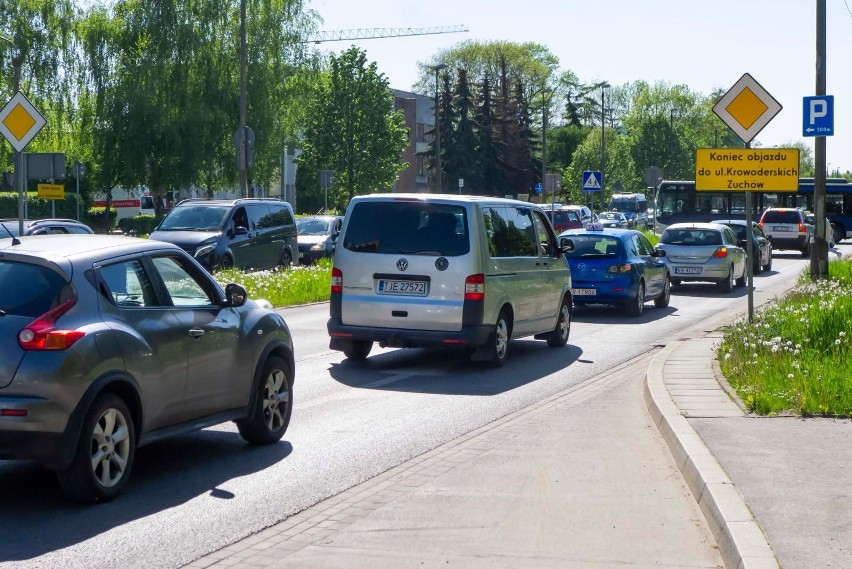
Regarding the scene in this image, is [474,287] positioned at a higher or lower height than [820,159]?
lower

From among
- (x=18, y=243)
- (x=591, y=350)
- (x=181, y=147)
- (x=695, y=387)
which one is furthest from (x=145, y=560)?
(x=181, y=147)

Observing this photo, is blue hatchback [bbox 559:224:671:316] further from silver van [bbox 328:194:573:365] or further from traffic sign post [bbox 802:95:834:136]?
silver van [bbox 328:194:573:365]

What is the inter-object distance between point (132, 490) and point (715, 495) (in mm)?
3408

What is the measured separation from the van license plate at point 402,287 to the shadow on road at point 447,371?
90cm

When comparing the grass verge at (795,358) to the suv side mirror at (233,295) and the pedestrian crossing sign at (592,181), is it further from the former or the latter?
the pedestrian crossing sign at (592,181)

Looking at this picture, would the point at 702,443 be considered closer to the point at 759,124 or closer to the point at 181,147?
the point at 759,124

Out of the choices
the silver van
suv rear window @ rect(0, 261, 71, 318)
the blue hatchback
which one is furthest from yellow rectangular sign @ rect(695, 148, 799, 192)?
suv rear window @ rect(0, 261, 71, 318)

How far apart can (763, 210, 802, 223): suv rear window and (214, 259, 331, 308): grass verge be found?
25964 millimetres

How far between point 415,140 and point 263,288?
95.8m

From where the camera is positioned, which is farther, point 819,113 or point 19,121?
point 819,113

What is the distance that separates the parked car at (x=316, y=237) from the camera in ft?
118

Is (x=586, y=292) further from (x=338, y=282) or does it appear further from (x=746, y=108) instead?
(x=338, y=282)

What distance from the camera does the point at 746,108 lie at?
52.5 ft

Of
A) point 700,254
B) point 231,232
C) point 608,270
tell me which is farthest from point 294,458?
point 700,254
